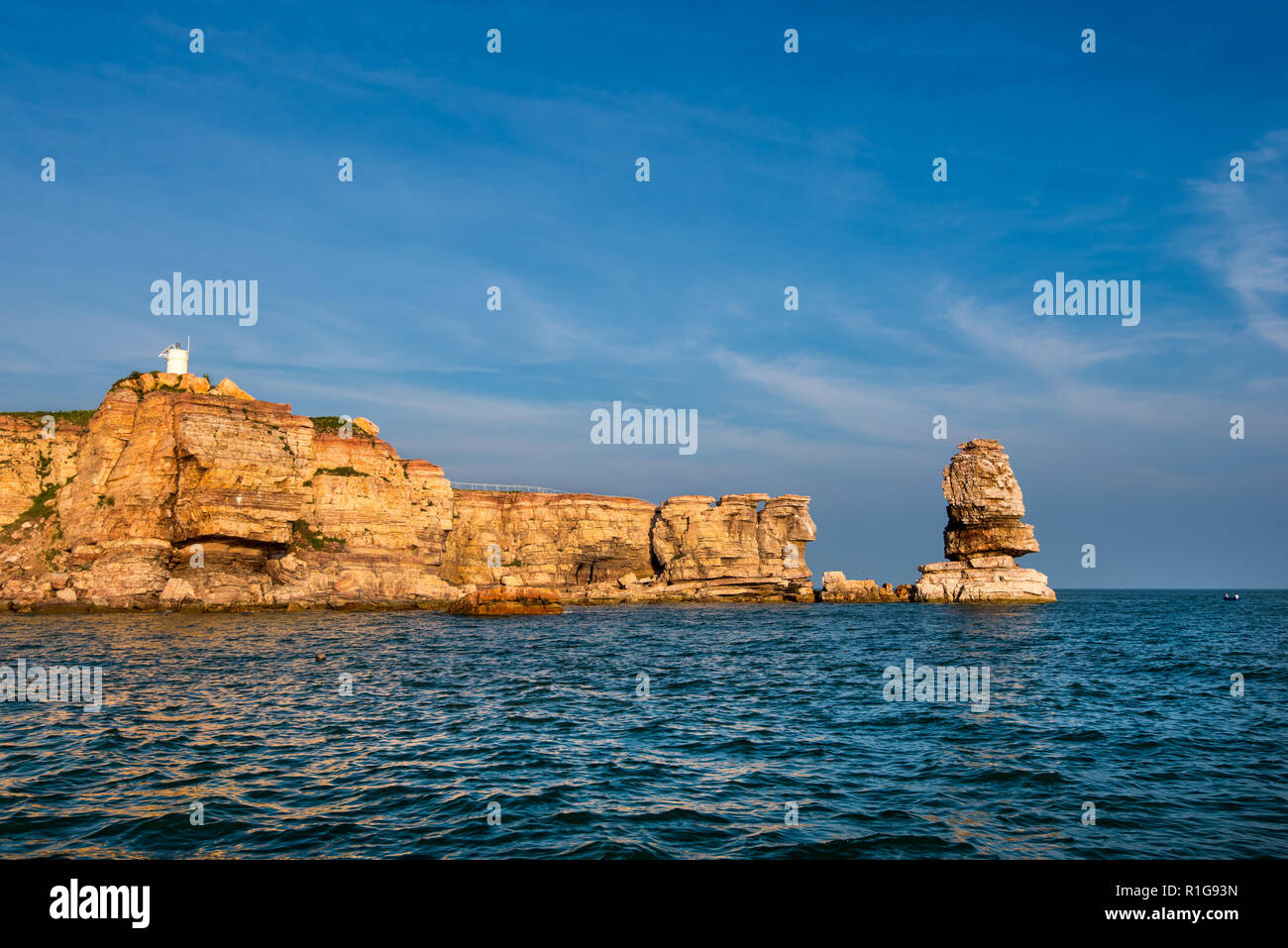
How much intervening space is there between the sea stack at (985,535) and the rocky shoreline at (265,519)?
0.17 metres

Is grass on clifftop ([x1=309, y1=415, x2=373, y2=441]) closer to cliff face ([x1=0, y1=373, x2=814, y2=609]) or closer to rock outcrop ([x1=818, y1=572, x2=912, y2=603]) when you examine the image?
cliff face ([x1=0, y1=373, x2=814, y2=609])

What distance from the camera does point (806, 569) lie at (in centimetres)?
10738

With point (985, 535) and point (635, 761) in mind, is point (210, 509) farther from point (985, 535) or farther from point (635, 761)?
point (985, 535)

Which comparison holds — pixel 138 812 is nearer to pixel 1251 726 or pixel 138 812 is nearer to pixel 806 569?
pixel 1251 726

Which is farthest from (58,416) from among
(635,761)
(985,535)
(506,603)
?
(985,535)

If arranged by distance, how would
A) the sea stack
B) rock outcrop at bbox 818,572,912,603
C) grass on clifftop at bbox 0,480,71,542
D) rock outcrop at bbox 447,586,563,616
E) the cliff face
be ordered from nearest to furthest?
the cliff face < rock outcrop at bbox 447,586,563,616 < grass on clifftop at bbox 0,480,71,542 < the sea stack < rock outcrop at bbox 818,572,912,603

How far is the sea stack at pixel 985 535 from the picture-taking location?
86250mm

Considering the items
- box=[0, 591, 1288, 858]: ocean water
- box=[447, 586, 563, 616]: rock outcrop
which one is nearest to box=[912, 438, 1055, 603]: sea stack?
box=[447, 586, 563, 616]: rock outcrop

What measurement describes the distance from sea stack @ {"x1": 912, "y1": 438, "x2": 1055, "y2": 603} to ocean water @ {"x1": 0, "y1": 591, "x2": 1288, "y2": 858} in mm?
56543

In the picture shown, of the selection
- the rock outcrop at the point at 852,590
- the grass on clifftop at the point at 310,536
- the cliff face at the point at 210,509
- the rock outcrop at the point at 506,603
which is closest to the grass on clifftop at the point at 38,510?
the cliff face at the point at 210,509

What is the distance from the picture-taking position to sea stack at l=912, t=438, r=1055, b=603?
86.2m

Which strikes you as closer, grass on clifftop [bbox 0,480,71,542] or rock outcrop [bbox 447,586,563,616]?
rock outcrop [bbox 447,586,563,616]
